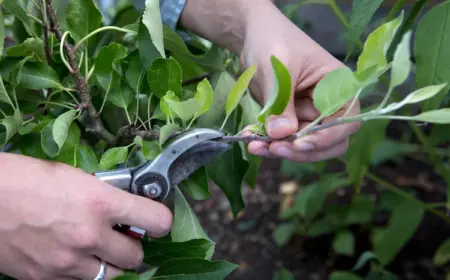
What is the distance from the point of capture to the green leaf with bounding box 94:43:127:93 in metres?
0.53

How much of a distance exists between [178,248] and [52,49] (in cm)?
23

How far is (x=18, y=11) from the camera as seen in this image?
54 centimetres

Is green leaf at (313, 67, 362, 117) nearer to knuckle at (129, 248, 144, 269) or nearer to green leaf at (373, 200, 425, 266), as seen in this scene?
knuckle at (129, 248, 144, 269)

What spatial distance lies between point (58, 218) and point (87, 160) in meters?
0.08

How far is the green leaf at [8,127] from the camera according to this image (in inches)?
19.2

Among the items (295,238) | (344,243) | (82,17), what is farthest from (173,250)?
(295,238)

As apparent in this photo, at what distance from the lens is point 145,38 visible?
21.1 inches

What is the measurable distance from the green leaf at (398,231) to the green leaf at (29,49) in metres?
0.79

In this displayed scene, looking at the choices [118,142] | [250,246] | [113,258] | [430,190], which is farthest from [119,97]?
[430,190]

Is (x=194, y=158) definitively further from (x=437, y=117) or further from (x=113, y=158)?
(x=437, y=117)

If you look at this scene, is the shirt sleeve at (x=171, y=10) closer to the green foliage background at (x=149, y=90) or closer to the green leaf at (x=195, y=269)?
the green foliage background at (x=149, y=90)

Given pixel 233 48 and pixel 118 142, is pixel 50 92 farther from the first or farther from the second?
pixel 233 48

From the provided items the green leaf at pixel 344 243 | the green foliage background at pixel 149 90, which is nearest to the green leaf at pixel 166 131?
the green foliage background at pixel 149 90

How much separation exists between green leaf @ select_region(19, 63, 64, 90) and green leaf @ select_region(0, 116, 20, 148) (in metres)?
0.04
